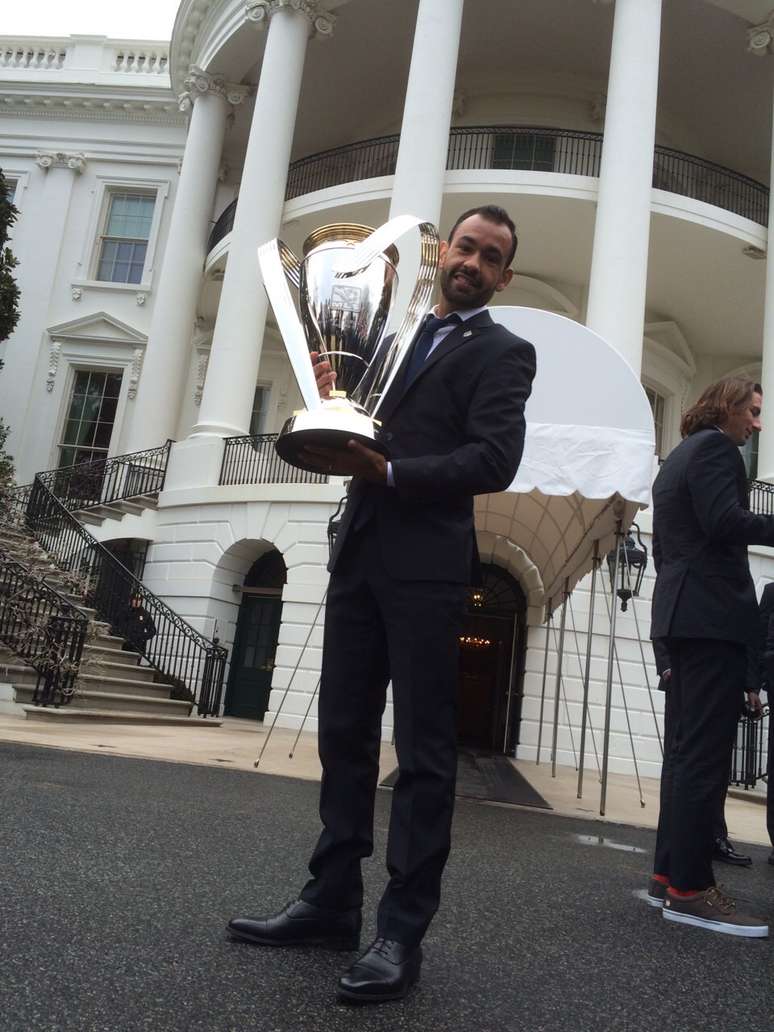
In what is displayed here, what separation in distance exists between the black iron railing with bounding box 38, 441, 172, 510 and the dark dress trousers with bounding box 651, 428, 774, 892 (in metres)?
15.3

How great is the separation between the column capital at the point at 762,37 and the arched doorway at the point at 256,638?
13.1 meters

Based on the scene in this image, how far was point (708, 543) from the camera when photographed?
3.28 meters

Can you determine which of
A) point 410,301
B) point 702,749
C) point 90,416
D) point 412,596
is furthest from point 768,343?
point 412,596

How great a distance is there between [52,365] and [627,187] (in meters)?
14.0

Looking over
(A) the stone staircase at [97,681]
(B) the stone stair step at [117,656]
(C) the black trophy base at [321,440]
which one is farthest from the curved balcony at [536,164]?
(C) the black trophy base at [321,440]

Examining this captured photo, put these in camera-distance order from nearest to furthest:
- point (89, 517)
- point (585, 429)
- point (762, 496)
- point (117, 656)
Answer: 1. point (585, 429)
2. point (117, 656)
3. point (762, 496)
4. point (89, 517)

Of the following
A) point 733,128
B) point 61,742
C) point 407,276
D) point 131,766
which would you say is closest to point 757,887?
point 131,766

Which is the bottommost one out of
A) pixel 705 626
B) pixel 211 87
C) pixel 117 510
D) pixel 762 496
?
pixel 705 626

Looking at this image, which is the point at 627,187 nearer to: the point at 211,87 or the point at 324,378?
the point at 211,87

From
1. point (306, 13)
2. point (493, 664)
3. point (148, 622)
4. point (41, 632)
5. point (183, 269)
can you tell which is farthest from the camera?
point (183, 269)

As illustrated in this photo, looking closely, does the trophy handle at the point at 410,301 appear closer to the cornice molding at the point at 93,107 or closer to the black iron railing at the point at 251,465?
the black iron railing at the point at 251,465

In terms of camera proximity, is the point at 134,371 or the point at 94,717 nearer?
the point at 94,717

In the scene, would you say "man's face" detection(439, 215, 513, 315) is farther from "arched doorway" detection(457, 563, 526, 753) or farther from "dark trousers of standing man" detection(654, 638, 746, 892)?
"arched doorway" detection(457, 563, 526, 753)

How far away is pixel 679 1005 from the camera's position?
2064mm
